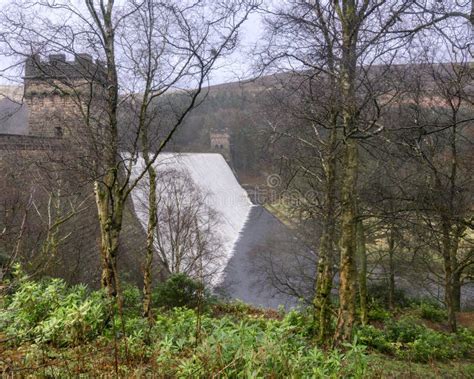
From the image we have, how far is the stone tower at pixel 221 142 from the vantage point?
4588 centimetres

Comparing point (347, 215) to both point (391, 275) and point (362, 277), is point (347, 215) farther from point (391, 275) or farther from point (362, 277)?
point (391, 275)

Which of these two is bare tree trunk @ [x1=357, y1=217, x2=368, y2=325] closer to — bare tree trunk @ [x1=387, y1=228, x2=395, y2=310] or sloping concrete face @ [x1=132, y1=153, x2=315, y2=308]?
bare tree trunk @ [x1=387, y1=228, x2=395, y2=310]

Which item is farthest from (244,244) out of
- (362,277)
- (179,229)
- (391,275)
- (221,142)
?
(221,142)

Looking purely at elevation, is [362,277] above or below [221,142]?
below

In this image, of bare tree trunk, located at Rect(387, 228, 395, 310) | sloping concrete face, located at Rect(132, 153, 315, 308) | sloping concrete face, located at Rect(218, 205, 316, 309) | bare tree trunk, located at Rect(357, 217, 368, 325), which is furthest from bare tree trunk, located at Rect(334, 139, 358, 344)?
sloping concrete face, located at Rect(218, 205, 316, 309)

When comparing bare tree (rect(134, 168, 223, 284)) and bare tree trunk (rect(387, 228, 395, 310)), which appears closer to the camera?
bare tree trunk (rect(387, 228, 395, 310))

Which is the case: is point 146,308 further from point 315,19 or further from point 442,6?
point 442,6

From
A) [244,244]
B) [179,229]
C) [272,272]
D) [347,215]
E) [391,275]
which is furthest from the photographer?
[244,244]

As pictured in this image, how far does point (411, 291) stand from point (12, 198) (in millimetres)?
13314

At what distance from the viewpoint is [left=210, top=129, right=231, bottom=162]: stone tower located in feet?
151

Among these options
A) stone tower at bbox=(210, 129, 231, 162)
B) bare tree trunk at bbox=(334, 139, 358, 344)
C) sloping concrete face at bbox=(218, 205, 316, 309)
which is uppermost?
stone tower at bbox=(210, 129, 231, 162)

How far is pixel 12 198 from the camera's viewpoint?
12.2 m

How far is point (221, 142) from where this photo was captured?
46.2 m

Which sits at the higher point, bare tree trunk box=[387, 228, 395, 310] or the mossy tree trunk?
the mossy tree trunk
